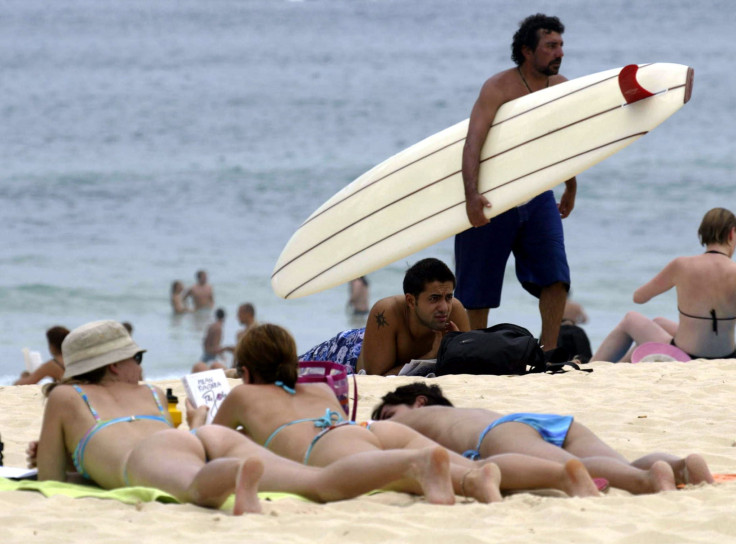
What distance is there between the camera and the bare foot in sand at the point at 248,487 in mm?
2857

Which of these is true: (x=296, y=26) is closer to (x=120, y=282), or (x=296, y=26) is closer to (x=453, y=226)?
(x=120, y=282)

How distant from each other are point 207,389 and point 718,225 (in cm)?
342

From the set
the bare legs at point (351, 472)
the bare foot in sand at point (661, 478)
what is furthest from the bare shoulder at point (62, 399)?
the bare foot in sand at point (661, 478)

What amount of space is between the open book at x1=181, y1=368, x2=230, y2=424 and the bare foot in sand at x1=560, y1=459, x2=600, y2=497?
1428mm

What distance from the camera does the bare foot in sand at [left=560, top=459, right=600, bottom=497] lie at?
3123 mm

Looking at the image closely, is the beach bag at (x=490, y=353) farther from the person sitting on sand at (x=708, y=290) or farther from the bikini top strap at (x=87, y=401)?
the bikini top strap at (x=87, y=401)

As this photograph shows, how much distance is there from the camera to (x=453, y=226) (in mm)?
6258

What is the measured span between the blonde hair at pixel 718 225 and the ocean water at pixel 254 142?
29.4 feet

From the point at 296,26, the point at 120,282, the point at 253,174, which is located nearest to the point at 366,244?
the point at 120,282

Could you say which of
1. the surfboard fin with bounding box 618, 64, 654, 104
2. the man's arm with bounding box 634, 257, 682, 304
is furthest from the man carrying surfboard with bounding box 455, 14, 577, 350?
the man's arm with bounding box 634, 257, 682, 304

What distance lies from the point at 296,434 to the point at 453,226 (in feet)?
9.85

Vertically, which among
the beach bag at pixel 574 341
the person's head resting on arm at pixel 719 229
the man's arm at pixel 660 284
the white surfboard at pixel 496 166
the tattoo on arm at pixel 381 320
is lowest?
the beach bag at pixel 574 341

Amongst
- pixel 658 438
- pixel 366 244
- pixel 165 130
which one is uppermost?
pixel 165 130

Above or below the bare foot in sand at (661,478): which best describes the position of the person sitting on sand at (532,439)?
above
